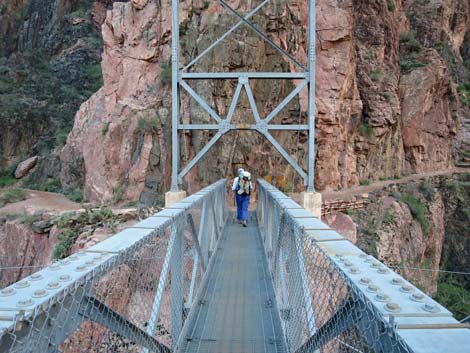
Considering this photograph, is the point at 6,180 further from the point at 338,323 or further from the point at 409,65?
the point at 409,65

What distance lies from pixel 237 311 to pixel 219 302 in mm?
324

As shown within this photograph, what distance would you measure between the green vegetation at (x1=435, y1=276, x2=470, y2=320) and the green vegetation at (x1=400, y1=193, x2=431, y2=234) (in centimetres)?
364

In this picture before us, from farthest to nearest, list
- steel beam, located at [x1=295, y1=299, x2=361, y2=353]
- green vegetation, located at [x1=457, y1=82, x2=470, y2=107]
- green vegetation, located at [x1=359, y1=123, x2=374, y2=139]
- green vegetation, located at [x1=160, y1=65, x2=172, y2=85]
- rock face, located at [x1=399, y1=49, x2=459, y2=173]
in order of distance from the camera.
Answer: green vegetation, located at [x1=457, y1=82, x2=470, y2=107]
rock face, located at [x1=399, y1=49, x2=459, y2=173]
green vegetation, located at [x1=359, y1=123, x2=374, y2=139]
green vegetation, located at [x1=160, y1=65, x2=172, y2=85]
steel beam, located at [x1=295, y1=299, x2=361, y2=353]

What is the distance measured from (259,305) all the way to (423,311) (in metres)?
3.08

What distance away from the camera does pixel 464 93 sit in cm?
3334

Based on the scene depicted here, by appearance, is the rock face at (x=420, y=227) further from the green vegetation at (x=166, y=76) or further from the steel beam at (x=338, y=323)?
the steel beam at (x=338, y=323)

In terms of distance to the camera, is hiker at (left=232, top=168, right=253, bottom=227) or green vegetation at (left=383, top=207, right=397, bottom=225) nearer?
hiker at (left=232, top=168, right=253, bottom=227)

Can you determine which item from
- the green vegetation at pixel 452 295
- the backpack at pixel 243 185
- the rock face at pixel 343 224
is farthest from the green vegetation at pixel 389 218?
the backpack at pixel 243 185

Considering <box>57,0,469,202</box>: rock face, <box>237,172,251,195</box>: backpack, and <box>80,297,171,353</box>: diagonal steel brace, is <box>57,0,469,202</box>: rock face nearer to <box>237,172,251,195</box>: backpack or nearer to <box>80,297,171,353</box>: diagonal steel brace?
<box>237,172,251,195</box>: backpack

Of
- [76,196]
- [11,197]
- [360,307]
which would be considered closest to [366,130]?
[76,196]

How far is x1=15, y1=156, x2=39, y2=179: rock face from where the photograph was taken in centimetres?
2155

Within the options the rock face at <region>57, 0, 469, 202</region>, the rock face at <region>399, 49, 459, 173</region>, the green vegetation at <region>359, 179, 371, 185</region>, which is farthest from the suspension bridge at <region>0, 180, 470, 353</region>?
the rock face at <region>399, 49, 459, 173</region>

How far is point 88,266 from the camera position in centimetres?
185

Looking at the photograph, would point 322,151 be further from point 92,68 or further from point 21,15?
point 21,15
